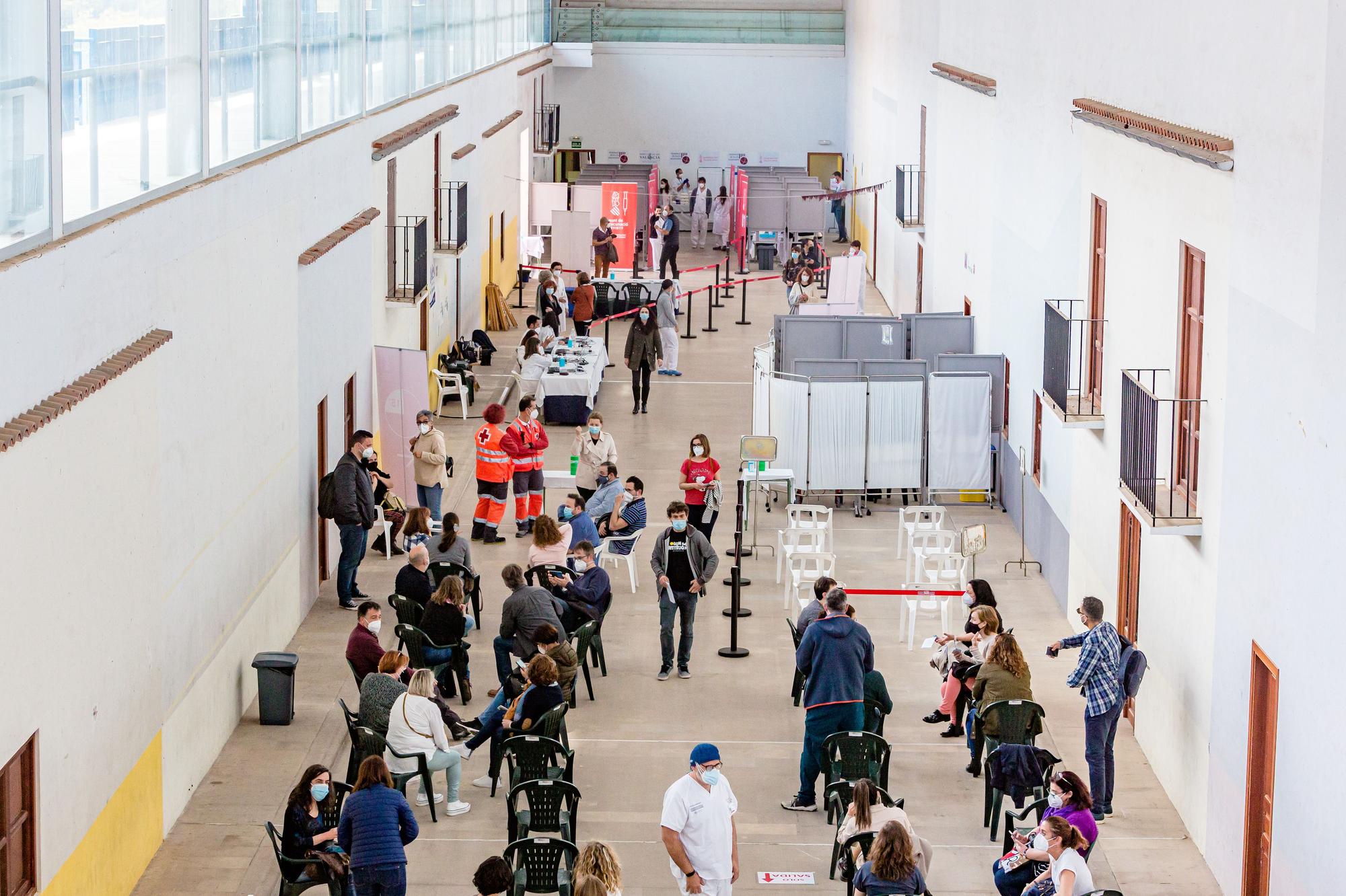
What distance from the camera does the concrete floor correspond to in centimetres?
1109

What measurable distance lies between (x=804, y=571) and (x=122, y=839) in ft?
26.0

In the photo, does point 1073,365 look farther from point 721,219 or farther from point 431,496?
point 721,219

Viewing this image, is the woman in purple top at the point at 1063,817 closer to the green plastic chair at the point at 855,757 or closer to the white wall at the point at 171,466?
the green plastic chair at the point at 855,757

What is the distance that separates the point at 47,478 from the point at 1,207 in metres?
1.41

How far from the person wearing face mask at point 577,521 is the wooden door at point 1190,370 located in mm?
5697

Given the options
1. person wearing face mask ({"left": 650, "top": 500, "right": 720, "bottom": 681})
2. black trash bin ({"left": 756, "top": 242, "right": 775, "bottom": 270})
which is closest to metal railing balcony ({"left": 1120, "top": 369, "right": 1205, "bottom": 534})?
person wearing face mask ({"left": 650, "top": 500, "right": 720, "bottom": 681})

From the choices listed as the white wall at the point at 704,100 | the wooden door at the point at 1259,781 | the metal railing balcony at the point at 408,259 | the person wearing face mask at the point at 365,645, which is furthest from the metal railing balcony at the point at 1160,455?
the white wall at the point at 704,100

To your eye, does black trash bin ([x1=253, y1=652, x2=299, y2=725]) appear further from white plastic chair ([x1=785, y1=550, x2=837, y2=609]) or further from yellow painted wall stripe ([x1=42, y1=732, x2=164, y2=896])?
white plastic chair ([x1=785, y1=550, x2=837, y2=609])

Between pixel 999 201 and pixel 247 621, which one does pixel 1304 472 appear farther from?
pixel 999 201

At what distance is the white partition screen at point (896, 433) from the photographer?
2020 cm

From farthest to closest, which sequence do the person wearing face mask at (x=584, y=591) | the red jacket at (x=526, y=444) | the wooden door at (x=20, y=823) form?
1. the red jacket at (x=526, y=444)
2. the person wearing face mask at (x=584, y=591)
3. the wooden door at (x=20, y=823)

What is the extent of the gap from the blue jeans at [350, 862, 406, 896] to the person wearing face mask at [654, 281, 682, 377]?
1729cm

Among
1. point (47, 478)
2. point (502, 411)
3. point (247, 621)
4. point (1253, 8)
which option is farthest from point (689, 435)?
point (47, 478)

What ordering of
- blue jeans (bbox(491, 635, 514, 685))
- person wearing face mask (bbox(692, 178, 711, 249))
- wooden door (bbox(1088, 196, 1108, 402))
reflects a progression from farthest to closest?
person wearing face mask (bbox(692, 178, 711, 249))
wooden door (bbox(1088, 196, 1108, 402))
blue jeans (bbox(491, 635, 514, 685))
